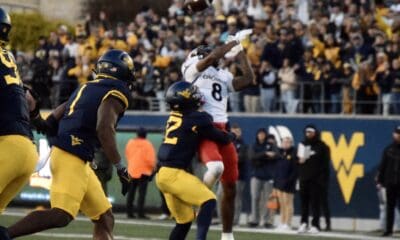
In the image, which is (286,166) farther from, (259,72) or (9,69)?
(9,69)

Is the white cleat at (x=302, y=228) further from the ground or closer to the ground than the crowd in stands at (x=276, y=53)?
closer to the ground

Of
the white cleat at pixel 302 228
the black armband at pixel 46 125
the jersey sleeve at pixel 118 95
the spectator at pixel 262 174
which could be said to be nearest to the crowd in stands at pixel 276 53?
the spectator at pixel 262 174

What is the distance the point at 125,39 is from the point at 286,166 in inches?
222

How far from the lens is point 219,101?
1267cm

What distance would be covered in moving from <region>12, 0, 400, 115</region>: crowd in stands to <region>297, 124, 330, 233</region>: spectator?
1.14 meters

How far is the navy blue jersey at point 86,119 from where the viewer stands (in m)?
9.70

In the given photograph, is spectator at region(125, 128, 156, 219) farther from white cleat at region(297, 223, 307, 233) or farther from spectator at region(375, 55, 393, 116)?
spectator at region(375, 55, 393, 116)

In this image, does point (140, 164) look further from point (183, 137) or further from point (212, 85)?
point (183, 137)

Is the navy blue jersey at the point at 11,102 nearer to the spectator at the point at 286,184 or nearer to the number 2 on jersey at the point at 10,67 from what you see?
the number 2 on jersey at the point at 10,67

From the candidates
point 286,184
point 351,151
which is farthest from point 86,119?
point 351,151

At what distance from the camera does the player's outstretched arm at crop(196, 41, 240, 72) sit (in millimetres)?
12281

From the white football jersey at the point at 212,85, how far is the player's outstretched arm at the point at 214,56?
0.11 meters

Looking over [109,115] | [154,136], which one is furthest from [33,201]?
[109,115]

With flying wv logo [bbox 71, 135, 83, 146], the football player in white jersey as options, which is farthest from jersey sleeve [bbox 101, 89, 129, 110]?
the football player in white jersey
